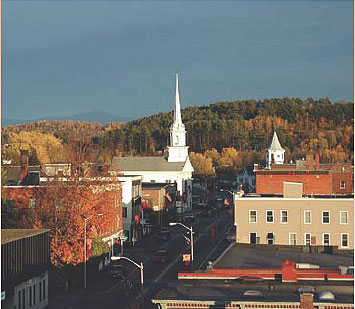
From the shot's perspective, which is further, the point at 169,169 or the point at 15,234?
the point at 169,169

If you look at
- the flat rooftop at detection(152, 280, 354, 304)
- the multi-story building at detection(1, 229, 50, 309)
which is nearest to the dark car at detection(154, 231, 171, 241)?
the multi-story building at detection(1, 229, 50, 309)

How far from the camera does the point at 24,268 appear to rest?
35.5 meters

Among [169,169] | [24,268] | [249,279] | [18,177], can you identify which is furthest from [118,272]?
[169,169]

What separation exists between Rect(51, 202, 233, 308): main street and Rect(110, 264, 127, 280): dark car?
42cm

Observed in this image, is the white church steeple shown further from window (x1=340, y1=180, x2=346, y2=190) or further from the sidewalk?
the sidewalk

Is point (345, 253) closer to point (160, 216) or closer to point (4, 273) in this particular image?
point (4, 273)

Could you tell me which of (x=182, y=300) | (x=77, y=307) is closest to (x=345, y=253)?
(x=77, y=307)

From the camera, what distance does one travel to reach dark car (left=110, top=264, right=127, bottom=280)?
5244 cm

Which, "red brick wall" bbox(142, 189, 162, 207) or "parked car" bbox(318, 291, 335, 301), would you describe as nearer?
"parked car" bbox(318, 291, 335, 301)

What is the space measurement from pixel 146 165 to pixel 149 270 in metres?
62.2

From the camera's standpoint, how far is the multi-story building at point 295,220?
58469 mm

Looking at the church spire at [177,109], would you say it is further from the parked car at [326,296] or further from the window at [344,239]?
the parked car at [326,296]

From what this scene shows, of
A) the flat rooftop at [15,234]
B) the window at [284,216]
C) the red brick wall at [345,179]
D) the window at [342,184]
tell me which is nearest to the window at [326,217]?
the window at [284,216]

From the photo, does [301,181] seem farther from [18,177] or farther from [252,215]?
[18,177]
